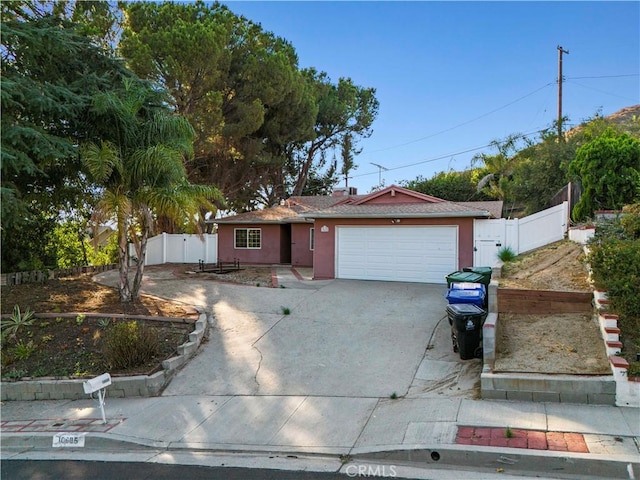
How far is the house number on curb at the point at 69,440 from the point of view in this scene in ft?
18.3

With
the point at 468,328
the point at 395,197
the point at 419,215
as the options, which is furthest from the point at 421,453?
the point at 395,197

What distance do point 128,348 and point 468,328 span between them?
229 inches

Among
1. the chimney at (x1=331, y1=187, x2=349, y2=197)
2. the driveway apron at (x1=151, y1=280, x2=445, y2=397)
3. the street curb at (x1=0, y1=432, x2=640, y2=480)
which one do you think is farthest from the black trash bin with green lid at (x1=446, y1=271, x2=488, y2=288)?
the chimney at (x1=331, y1=187, x2=349, y2=197)

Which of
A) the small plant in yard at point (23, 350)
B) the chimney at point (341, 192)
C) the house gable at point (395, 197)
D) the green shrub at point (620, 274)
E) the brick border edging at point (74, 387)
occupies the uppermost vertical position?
the chimney at point (341, 192)

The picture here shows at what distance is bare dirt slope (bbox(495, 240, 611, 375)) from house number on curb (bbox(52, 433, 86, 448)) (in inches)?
223

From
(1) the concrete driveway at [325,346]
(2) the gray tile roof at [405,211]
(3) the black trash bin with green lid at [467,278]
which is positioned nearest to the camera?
(1) the concrete driveway at [325,346]

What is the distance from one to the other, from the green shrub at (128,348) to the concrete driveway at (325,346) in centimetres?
76

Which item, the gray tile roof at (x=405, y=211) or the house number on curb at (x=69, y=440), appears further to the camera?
the gray tile roof at (x=405, y=211)

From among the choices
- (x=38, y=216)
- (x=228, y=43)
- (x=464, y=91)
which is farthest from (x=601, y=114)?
(x=38, y=216)

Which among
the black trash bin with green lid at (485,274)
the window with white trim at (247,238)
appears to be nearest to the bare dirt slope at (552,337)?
the black trash bin with green lid at (485,274)

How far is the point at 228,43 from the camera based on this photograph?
68.4 feet

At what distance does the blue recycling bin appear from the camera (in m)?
8.30

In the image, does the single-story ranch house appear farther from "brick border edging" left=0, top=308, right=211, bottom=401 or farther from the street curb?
the street curb

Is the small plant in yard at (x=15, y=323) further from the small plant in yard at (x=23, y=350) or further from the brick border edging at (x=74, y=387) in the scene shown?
the brick border edging at (x=74, y=387)
